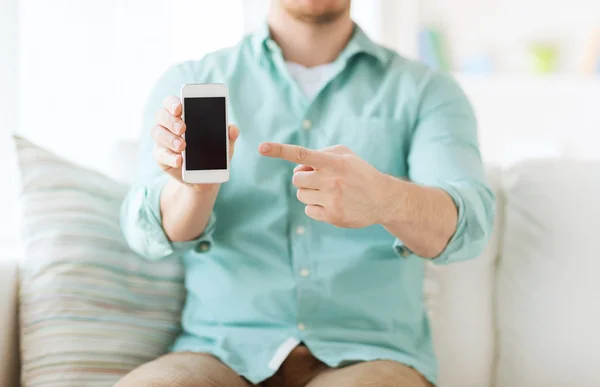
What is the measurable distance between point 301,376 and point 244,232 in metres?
0.27

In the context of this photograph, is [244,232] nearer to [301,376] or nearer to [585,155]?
[301,376]

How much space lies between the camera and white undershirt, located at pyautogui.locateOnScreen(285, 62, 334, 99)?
4.64ft

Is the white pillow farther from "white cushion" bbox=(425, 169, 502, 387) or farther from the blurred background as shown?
"white cushion" bbox=(425, 169, 502, 387)

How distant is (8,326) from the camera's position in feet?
4.06

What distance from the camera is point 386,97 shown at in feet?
4.48

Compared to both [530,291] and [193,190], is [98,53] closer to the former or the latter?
[193,190]

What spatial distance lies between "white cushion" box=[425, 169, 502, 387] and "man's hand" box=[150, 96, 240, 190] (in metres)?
0.63

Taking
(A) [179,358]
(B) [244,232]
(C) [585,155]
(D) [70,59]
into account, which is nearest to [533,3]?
(C) [585,155]

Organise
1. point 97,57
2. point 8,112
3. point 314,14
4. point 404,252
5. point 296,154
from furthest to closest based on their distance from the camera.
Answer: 1. point 97,57
2. point 8,112
3. point 314,14
4. point 404,252
5. point 296,154

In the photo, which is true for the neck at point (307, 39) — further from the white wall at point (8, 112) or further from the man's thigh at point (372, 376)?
the white wall at point (8, 112)

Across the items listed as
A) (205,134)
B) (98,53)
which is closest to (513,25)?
(98,53)

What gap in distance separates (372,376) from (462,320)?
1.37ft

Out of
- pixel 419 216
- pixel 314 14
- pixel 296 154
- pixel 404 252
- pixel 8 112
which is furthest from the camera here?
pixel 8 112

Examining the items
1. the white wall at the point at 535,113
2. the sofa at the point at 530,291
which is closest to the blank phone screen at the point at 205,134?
the sofa at the point at 530,291
